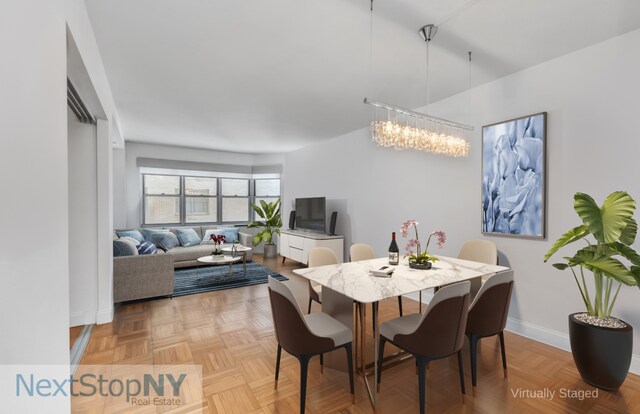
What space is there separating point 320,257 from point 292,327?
129 cm

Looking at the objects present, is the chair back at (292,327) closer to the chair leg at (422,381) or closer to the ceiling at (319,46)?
the chair leg at (422,381)

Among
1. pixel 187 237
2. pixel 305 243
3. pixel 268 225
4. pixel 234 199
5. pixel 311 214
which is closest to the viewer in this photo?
pixel 305 243

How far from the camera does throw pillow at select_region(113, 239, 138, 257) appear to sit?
390cm

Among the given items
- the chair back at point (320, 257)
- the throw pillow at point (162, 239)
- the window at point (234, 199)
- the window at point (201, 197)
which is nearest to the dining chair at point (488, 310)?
the chair back at point (320, 257)

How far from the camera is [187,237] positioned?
6.29 m

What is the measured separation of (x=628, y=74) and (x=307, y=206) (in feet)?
15.9

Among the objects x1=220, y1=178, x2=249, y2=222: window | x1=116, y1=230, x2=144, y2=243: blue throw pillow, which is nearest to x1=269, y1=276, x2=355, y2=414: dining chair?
x1=116, y1=230, x2=144, y2=243: blue throw pillow

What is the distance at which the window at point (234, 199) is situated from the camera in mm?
7763

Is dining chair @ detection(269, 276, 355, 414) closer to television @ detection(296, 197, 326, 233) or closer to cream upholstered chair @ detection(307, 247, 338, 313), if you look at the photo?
cream upholstered chair @ detection(307, 247, 338, 313)

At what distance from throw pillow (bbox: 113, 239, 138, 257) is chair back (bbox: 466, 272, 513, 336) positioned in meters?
4.08

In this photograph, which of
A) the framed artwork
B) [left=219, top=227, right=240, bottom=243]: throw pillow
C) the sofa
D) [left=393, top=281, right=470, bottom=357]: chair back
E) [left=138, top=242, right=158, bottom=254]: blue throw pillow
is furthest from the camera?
[left=219, top=227, right=240, bottom=243]: throw pillow

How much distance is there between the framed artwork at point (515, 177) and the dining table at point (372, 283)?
2.36 ft

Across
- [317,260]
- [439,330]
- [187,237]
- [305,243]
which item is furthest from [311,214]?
[439,330]

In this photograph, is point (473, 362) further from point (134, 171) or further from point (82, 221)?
point (134, 171)
